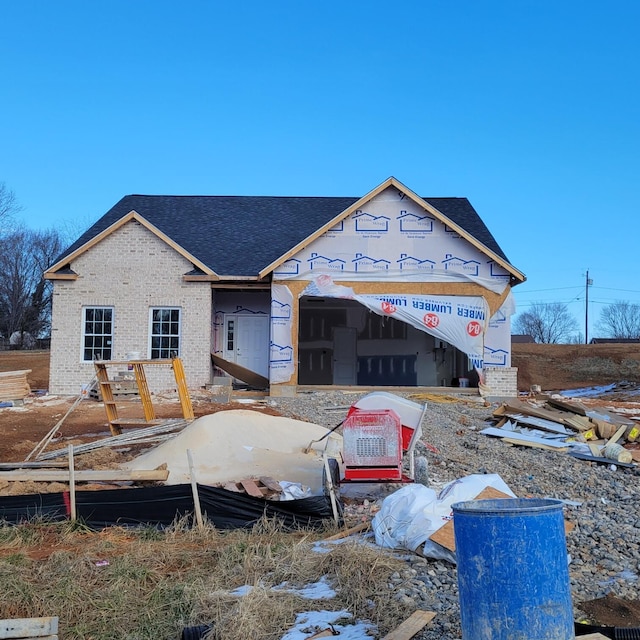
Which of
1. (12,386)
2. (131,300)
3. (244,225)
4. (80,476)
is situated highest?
(244,225)

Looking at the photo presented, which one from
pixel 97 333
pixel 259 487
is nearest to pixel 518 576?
pixel 259 487

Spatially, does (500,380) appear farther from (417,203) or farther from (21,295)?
(21,295)

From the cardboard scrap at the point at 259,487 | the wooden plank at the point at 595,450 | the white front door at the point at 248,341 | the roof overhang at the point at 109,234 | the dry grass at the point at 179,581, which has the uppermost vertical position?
the roof overhang at the point at 109,234

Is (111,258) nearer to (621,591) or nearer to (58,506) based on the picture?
(58,506)

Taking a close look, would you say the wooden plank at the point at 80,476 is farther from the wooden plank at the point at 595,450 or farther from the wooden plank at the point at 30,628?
the wooden plank at the point at 595,450

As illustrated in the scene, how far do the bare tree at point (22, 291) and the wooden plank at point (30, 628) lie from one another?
4779cm

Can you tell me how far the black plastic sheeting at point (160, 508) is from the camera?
831 centimetres

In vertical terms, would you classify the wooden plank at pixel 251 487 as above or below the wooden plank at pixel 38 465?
below

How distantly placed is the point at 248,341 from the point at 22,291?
34077 mm

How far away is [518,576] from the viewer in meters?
4.00

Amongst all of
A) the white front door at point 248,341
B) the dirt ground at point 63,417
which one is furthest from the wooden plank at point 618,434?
the white front door at point 248,341

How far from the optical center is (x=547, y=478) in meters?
10.7

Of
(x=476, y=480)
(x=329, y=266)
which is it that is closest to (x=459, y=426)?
(x=329, y=266)

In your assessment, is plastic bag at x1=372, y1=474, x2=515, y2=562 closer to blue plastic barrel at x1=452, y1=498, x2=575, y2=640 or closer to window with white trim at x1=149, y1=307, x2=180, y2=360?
blue plastic barrel at x1=452, y1=498, x2=575, y2=640
